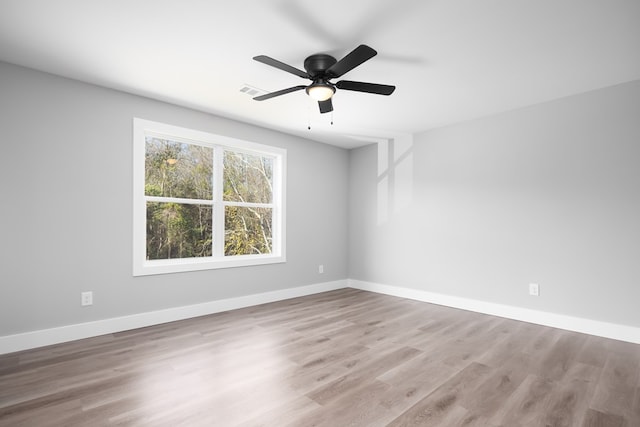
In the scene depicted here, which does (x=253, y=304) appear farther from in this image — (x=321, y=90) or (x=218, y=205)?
(x=321, y=90)

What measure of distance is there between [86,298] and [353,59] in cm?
335

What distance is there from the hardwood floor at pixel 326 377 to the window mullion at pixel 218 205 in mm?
1016

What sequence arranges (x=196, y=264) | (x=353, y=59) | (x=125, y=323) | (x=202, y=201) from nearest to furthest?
1. (x=353, y=59)
2. (x=125, y=323)
3. (x=196, y=264)
4. (x=202, y=201)

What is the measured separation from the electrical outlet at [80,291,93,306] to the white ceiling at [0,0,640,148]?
213 centimetres

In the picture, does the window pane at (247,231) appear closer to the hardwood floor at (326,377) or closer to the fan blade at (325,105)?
the hardwood floor at (326,377)

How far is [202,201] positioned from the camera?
13.7ft

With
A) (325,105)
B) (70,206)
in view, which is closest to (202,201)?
(70,206)

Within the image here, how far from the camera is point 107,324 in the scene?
3334 millimetres

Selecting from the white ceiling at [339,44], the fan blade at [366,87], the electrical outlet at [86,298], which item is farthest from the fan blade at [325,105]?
the electrical outlet at [86,298]

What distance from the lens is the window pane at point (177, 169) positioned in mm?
Result: 3834

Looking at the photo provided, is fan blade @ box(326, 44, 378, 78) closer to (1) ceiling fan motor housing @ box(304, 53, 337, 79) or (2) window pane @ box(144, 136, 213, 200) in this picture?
(1) ceiling fan motor housing @ box(304, 53, 337, 79)

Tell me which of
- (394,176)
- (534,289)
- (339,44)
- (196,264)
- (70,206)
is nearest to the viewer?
(339,44)

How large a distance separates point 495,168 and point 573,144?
829mm

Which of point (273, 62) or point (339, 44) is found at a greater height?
point (339, 44)
